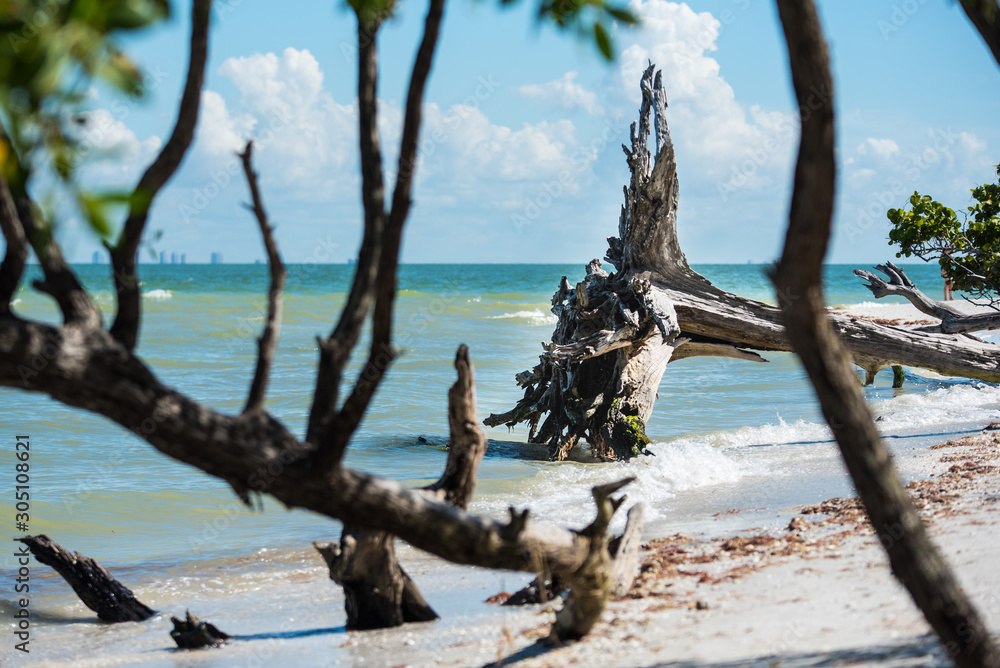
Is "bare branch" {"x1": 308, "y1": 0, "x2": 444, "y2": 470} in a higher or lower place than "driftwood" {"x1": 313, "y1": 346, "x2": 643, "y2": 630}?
higher

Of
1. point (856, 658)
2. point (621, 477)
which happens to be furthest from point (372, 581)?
point (621, 477)

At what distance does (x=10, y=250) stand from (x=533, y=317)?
3784cm

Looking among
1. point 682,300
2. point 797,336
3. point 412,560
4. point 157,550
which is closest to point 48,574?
point 157,550

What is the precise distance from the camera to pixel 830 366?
2678 millimetres

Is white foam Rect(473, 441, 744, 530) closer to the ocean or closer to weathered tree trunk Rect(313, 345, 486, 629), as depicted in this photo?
the ocean

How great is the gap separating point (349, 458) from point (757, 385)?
10.1 metres

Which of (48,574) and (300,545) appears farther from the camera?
(300,545)

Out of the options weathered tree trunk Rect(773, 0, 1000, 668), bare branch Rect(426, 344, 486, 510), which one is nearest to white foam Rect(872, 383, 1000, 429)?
bare branch Rect(426, 344, 486, 510)

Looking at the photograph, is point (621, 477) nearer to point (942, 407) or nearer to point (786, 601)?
point (786, 601)

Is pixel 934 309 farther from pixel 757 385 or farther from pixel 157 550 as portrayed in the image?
pixel 157 550

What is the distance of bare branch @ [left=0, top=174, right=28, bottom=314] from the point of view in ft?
9.36

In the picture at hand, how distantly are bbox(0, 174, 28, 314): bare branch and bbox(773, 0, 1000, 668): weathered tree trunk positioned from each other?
8.53 ft

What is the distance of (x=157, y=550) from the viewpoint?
7566mm

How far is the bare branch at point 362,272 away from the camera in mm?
3172
